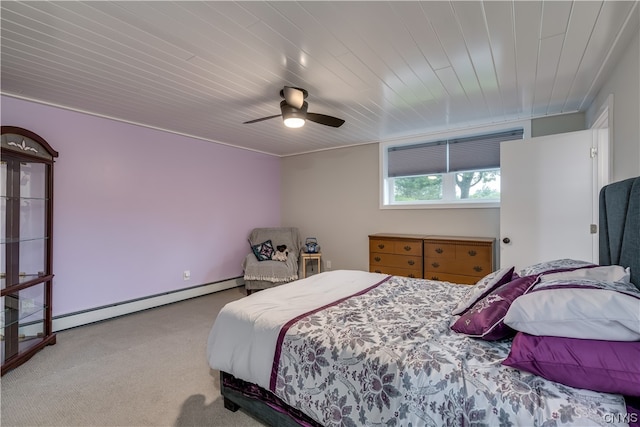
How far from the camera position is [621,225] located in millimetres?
1611

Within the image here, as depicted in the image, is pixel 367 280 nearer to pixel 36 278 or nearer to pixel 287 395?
pixel 287 395

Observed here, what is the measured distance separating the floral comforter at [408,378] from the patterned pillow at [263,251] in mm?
3027

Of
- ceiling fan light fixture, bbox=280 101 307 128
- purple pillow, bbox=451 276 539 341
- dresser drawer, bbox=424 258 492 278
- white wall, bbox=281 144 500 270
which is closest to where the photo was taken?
purple pillow, bbox=451 276 539 341

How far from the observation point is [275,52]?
203 centimetres

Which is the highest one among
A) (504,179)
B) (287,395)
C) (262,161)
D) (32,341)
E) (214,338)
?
(262,161)

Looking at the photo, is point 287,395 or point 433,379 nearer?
point 433,379

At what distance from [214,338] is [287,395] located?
63 cm

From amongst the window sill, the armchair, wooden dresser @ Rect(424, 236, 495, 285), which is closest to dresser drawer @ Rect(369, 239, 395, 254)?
wooden dresser @ Rect(424, 236, 495, 285)

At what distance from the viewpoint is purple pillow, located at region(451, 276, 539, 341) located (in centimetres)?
130

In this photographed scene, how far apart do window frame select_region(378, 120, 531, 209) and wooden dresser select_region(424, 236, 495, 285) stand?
1.79ft

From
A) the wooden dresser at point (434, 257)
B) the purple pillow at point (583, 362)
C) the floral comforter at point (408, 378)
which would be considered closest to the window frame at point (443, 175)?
the wooden dresser at point (434, 257)

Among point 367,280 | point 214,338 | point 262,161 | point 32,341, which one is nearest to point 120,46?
point 214,338

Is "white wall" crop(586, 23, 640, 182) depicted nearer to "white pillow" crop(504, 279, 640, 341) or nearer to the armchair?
"white pillow" crop(504, 279, 640, 341)

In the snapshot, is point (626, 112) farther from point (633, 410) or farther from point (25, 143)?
point (25, 143)
